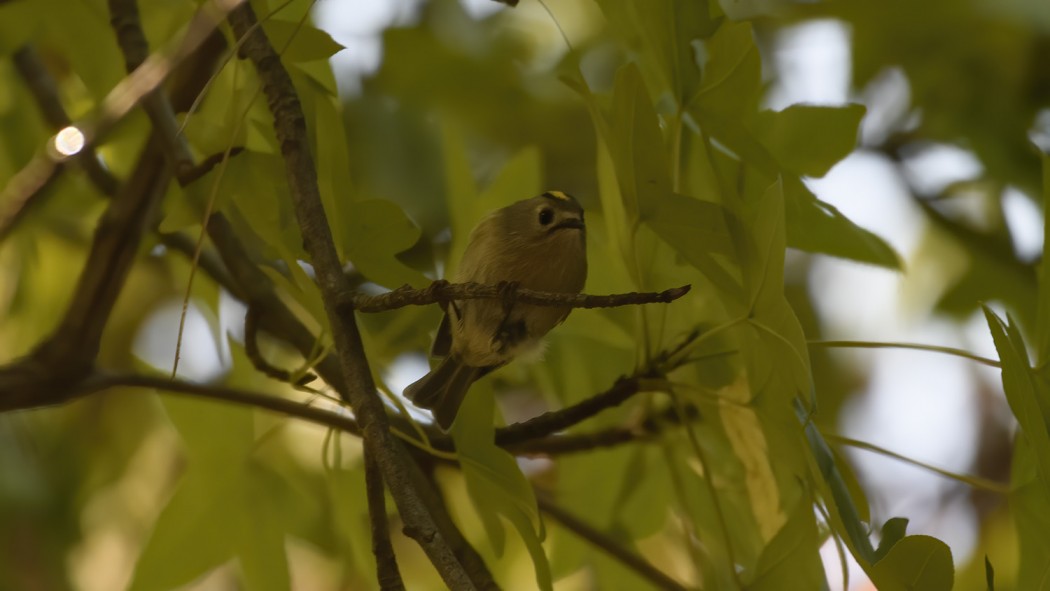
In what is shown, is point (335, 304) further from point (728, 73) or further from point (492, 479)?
point (728, 73)

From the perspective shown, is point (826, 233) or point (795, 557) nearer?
point (795, 557)

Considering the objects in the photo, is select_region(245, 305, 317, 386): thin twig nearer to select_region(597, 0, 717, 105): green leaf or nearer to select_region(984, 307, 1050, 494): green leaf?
select_region(597, 0, 717, 105): green leaf

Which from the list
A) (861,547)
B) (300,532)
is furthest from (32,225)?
(861,547)

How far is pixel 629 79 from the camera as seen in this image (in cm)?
72

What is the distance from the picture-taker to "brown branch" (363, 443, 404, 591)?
2.17 ft

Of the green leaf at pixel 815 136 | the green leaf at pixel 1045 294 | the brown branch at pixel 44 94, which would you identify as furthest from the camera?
the brown branch at pixel 44 94

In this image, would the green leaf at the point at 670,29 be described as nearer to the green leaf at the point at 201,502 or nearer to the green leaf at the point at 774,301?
the green leaf at the point at 774,301

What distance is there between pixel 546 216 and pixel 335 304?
10.1 inches

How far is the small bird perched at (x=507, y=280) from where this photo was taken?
2.70 feet

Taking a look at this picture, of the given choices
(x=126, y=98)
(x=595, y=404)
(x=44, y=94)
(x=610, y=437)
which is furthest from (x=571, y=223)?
(x=44, y=94)

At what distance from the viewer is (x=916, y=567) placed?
692 millimetres

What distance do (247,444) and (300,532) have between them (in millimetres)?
120

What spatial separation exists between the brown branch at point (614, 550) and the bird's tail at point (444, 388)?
0.19m

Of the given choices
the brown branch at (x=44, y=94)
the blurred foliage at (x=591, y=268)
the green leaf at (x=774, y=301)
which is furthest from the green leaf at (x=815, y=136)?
the brown branch at (x=44, y=94)
